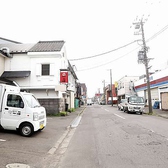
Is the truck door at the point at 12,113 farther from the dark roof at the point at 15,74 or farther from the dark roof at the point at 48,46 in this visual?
the dark roof at the point at 48,46

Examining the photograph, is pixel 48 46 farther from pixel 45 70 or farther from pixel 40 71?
pixel 40 71

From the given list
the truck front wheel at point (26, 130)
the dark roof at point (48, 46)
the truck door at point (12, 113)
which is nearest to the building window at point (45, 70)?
the dark roof at point (48, 46)

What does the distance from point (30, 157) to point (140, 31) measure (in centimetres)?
1954

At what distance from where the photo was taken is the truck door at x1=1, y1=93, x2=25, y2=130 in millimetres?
7746

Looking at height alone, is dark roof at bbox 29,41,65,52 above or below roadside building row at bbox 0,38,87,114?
above

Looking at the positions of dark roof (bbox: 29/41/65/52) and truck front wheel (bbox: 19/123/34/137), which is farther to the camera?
dark roof (bbox: 29/41/65/52)

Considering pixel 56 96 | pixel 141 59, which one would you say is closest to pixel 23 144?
pixel 56 96

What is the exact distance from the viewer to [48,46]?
1880cm

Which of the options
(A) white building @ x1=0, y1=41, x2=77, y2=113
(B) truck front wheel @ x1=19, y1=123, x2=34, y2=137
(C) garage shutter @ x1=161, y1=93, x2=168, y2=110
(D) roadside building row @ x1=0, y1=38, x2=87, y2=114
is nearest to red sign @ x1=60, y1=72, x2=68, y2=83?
(D) roadside building row @ x1=0, y1=38, x2=87, y2=114

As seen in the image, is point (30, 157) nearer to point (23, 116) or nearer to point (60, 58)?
point (23, 116)

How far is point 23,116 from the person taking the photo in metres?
7.71

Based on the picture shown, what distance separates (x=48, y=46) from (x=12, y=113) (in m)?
12.4

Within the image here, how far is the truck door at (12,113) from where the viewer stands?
7.75 metres

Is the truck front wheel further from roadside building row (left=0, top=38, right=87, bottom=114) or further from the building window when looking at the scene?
the building window
